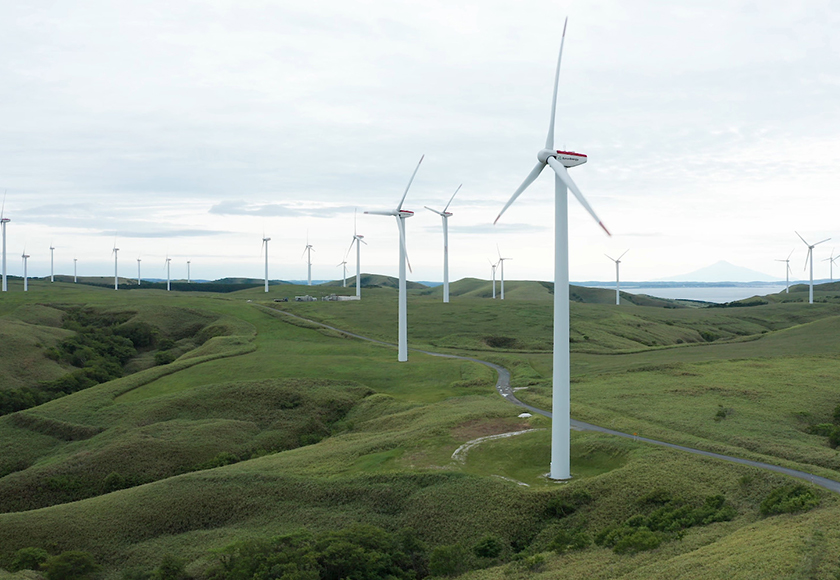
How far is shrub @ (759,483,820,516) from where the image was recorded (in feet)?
104

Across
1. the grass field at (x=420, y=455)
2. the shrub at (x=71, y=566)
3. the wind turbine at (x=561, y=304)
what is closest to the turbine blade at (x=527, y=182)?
the wind turbine at (x=561, y=304)

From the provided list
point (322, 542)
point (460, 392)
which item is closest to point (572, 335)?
point (460, 392)

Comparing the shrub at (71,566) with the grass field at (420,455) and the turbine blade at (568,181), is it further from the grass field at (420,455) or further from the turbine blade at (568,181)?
the turbine blade at (568,181)

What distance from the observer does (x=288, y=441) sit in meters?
70.0

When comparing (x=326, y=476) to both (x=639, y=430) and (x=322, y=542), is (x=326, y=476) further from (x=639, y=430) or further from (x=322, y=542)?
(x=639, y=430)

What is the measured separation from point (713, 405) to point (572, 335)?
74.8 meters

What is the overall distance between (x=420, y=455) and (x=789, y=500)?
2701 centimetres

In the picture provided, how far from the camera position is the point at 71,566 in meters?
37.0

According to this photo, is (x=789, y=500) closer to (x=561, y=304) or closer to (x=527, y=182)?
(x=561, y=304)

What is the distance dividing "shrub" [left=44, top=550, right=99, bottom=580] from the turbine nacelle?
133 ft

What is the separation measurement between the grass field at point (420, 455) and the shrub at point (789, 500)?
79cm

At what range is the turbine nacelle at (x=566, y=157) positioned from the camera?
43.0 meters

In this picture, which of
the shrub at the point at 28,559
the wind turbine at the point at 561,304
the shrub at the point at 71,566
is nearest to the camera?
the shrub at the point at 71,566

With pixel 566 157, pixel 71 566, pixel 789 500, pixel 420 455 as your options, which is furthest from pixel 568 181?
pixel 71 566
